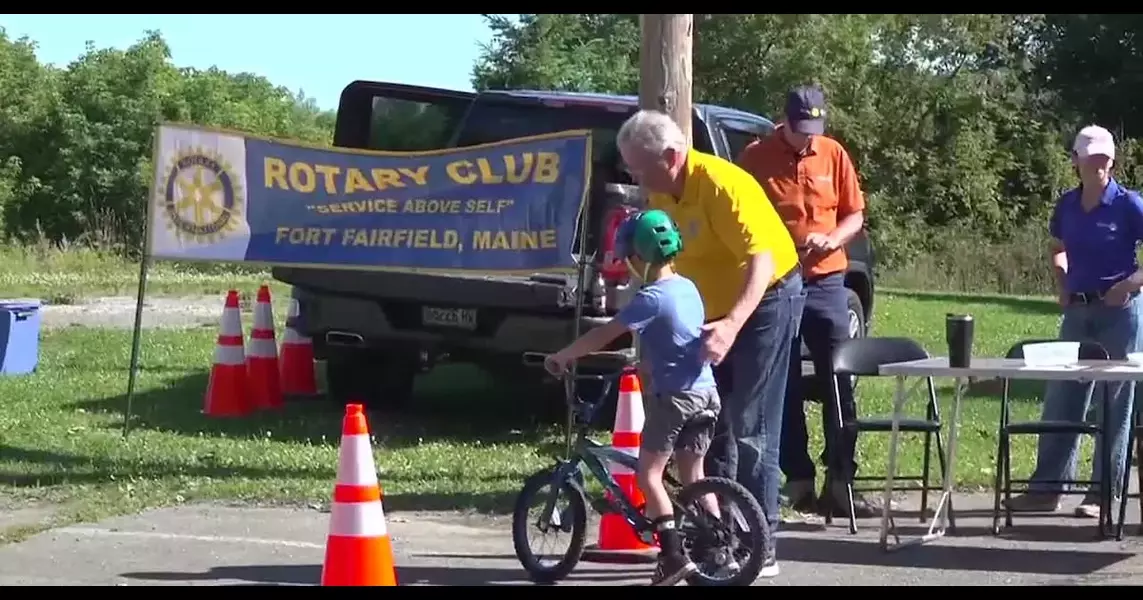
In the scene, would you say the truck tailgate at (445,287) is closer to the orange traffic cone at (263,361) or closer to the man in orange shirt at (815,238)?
the orange traffic cone at (263,361)

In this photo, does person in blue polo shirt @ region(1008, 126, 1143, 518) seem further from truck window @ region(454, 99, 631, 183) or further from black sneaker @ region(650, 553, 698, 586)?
truck window @ region(454, 99, 631, 183)

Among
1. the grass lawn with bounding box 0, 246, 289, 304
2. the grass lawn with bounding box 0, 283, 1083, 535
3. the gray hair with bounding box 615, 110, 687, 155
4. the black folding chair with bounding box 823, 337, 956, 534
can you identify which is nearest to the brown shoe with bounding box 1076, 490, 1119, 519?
the black folding chair with bounding box 823, 337, 956, 534

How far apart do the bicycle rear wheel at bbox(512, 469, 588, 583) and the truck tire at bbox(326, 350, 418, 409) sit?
166 inches

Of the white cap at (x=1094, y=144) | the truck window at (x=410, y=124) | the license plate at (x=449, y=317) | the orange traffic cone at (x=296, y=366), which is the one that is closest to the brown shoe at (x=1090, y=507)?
the white cap at (x=1094, y=144)

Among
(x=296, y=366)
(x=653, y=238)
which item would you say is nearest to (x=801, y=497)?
(x=653, y=238)

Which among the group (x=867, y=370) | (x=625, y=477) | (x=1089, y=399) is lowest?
(x=625, y=477)

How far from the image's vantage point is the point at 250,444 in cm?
940

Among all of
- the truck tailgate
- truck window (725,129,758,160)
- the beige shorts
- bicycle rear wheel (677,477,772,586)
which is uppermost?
truck window (725,129,758,160)

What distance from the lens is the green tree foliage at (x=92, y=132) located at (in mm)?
32969

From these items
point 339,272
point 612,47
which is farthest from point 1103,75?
point 339,272

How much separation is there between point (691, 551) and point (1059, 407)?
2624mm

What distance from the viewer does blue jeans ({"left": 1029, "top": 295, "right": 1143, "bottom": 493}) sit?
7562 mm

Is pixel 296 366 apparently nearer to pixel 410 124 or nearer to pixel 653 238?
pixel 410 124

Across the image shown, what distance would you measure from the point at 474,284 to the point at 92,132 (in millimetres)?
26297
